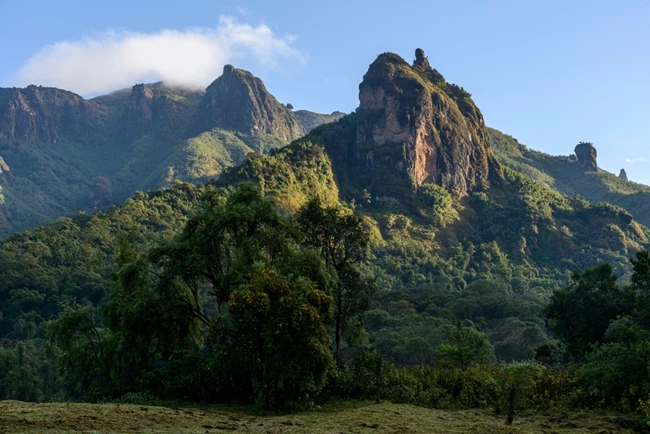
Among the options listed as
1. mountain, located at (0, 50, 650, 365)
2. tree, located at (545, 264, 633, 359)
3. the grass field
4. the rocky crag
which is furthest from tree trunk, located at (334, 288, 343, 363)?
the rocky crag

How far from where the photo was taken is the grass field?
587 inches

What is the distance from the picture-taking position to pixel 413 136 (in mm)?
167250

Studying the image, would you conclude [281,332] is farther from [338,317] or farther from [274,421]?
[338,317]

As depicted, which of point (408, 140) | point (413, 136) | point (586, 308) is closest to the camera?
point (586, 308)

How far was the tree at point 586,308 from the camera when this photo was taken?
40.3 meters

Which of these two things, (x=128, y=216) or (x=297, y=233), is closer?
(x=297, y=233)

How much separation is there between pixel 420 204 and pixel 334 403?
140 meters

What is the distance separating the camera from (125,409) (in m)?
17.5

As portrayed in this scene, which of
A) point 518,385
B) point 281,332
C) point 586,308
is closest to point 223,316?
point 281,332

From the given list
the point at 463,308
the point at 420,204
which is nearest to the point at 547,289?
the point at 420,204

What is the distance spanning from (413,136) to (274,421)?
510 feet

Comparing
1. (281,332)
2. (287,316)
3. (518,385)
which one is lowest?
(518,385)

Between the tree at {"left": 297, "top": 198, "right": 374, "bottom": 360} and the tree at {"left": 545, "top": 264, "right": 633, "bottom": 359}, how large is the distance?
65.7 feet

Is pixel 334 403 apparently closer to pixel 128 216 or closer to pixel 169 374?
pixel 169 374
